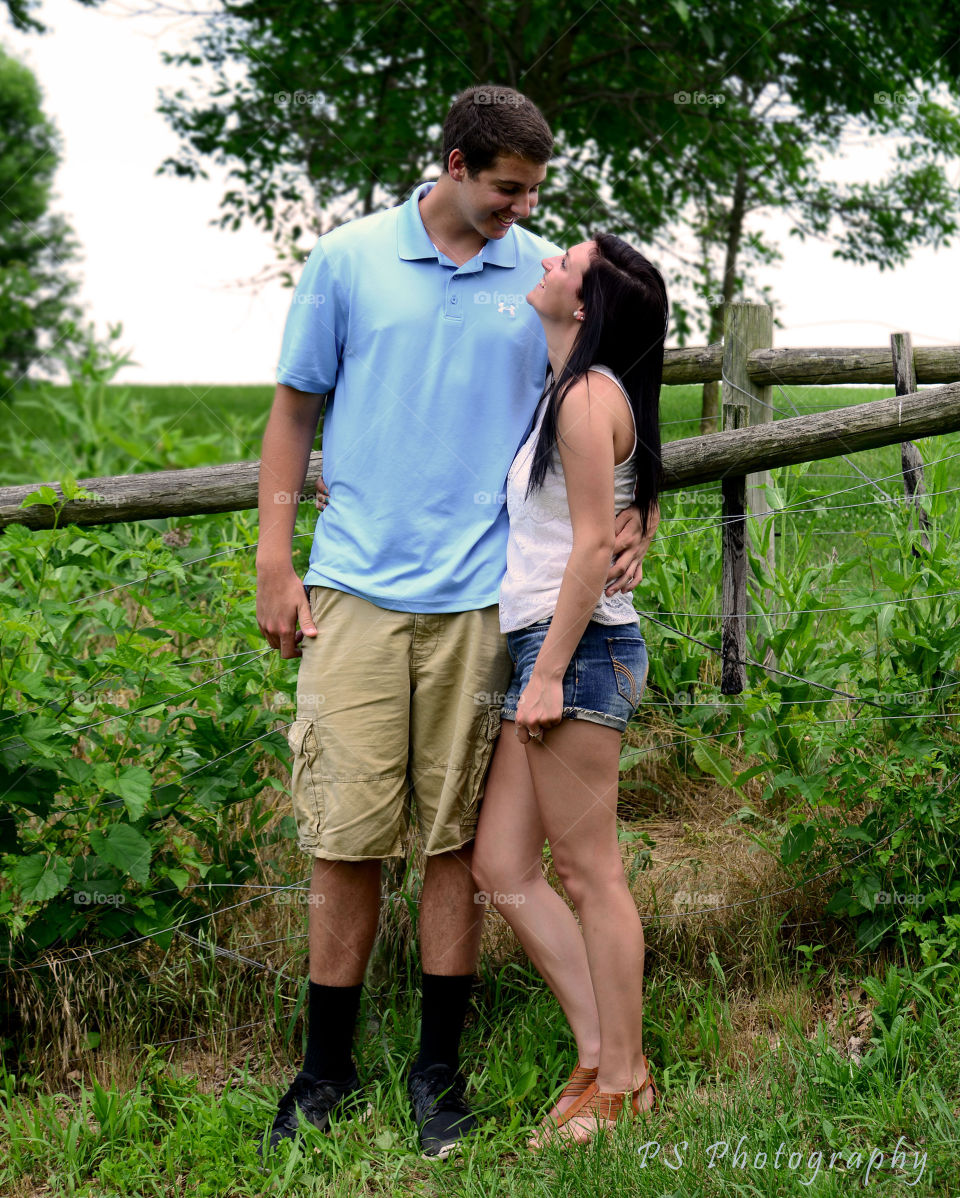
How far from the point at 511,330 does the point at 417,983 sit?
174cm

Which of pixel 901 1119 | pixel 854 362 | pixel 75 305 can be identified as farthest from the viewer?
pixel 75 305

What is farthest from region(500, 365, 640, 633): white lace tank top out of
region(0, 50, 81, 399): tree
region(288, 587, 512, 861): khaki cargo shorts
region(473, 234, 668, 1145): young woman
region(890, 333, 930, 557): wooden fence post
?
region(0, 50, 81, 399): tree

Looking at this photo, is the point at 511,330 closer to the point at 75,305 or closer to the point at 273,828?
the point at 273,828

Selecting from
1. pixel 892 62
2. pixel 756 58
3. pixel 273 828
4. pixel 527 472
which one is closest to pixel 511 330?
pixel 527 472

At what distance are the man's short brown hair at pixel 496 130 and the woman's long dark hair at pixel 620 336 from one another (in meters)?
0.23

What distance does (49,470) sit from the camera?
24.4 ft

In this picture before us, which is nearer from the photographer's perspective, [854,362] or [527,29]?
[854,362]

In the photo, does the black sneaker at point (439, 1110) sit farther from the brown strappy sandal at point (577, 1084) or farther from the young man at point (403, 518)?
the brown strappy sandal at point (577, 1084)

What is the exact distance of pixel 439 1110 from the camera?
2.53m

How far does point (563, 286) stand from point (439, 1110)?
1824mm

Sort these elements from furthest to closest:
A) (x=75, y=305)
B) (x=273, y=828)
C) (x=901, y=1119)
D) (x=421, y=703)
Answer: (x=75, y=305) → (x=273, y=828) → (x=421, y=703) → (x=901, y=1119)

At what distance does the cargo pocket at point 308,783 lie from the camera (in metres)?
2.45
